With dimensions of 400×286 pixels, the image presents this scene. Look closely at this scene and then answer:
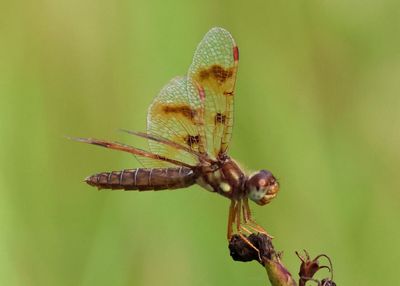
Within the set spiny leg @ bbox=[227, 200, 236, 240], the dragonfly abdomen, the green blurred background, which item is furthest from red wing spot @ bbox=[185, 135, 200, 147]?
the green blurred background

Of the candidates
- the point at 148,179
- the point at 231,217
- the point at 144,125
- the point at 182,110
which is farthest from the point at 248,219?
the point at 144,125

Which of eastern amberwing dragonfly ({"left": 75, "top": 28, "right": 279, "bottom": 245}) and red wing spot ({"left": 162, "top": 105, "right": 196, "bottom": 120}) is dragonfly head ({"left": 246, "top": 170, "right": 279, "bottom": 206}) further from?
red wing spot ({"left": 162, "top": 105, "right": 196, "bottom": 120})

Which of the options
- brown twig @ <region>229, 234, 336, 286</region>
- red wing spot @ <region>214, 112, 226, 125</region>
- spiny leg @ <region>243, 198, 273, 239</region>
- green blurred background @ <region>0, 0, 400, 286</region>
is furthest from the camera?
green blurred background @ <region>0, 0, 400, 286</region>

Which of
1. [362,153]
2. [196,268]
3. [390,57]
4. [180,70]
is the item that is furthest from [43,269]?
[390,57]

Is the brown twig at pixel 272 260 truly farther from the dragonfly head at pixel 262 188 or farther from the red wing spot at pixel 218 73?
the red wing spot at pixel 218 73

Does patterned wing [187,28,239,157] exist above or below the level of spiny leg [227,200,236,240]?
above
